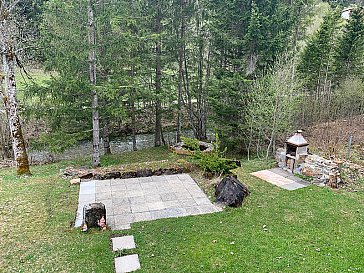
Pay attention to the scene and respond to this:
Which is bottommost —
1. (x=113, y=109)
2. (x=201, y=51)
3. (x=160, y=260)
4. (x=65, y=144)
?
(x=160, y=260)

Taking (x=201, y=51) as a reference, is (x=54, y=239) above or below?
below

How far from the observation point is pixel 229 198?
6531 millimetres

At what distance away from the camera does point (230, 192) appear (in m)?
6.64

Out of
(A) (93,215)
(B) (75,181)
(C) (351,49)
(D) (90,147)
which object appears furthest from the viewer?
(C) (351,49)

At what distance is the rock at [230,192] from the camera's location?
648 centimetres

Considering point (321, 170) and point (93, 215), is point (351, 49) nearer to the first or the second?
point (321, 170)

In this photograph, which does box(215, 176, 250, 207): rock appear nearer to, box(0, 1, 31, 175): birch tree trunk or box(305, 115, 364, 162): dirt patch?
box(305, 115, 364, 162): dirt patch

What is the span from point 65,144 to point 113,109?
192 cm

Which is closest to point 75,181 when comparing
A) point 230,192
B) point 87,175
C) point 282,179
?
point 87,175

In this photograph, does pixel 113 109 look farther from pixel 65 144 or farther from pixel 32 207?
pixel 32 207

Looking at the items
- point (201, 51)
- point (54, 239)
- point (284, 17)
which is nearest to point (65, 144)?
point (54, 239)

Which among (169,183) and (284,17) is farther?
(284,17)

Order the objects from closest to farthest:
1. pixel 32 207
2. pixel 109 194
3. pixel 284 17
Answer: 1. pixel 32 207
2. pixel 109 194
3. pixel 284 17

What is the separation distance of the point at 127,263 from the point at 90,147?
12.3 metres
